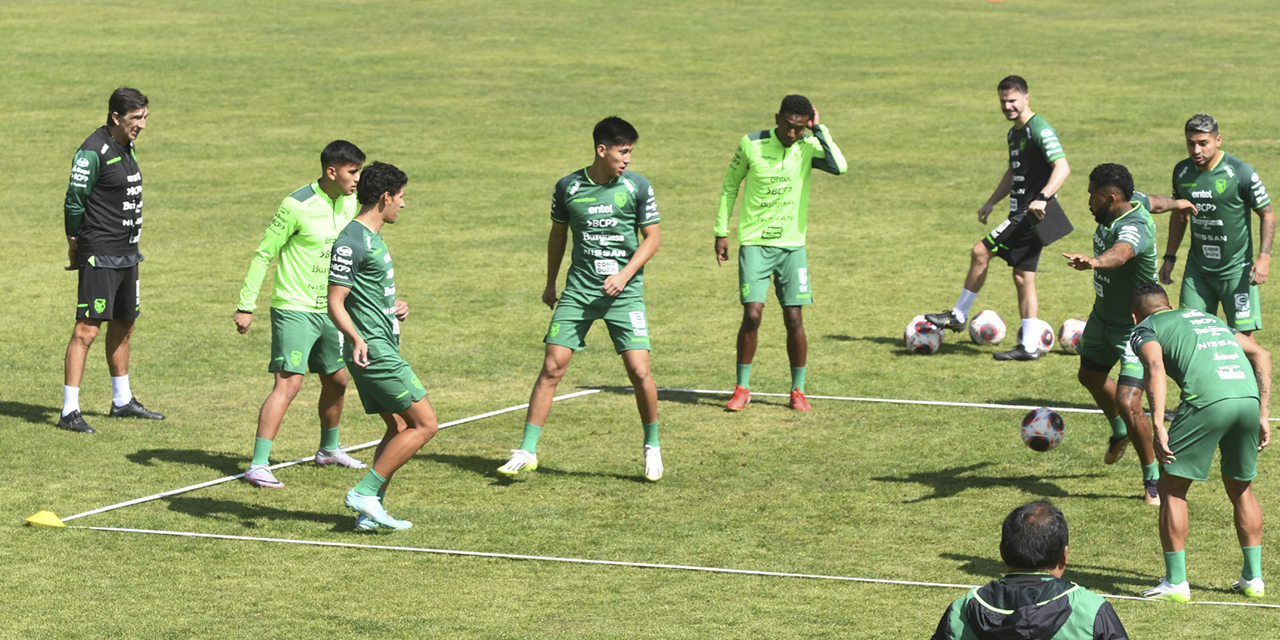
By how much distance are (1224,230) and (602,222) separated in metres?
5.14

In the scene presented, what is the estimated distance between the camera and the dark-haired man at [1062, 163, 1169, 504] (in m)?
10.5

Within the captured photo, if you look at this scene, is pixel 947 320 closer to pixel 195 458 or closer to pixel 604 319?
pixel 604 319

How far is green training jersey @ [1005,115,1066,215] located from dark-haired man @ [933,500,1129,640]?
10.0 metres

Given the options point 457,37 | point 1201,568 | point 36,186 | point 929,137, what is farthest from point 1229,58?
point 1201,568

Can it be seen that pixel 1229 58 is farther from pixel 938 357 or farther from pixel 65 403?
pixel 65 403

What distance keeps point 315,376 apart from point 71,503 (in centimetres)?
465

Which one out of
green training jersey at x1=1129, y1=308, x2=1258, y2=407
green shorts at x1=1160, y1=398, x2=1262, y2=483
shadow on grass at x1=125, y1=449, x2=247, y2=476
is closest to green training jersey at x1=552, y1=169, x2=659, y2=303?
shadow on grass at x1=125, y1=449, x2=247, y2=476

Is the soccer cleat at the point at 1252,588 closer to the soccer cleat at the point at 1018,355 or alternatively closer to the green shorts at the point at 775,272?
the green shorts at the point at 775,272

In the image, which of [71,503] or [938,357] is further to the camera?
[938,357]

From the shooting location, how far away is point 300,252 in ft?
37.1

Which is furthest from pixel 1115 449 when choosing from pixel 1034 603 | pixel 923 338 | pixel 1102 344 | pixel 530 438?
pixel 1034 603

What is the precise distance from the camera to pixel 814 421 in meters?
13.2

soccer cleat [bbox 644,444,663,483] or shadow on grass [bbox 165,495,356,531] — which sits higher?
soccer cleat [bbox 644,444,663,483]

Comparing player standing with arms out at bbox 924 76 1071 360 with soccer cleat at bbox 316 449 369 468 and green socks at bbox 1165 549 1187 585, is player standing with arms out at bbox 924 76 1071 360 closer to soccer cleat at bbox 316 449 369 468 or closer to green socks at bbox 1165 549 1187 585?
green socks at bbox 1165 549 1187 585
